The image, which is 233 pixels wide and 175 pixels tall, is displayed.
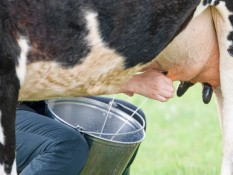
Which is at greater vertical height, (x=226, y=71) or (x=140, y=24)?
(x=140, y=24)

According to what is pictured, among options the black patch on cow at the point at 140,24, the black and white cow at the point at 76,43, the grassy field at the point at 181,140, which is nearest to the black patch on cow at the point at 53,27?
the black and white cow at the point at 76,43

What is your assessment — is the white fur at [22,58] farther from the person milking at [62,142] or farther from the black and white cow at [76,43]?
the person milking at [62,142]

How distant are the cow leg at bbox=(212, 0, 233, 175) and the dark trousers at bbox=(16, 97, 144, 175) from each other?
784 mm

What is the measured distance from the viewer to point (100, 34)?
408 centimetres

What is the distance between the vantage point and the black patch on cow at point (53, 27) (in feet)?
12.7

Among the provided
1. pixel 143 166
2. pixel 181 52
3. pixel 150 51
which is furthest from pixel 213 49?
pixel 143 166

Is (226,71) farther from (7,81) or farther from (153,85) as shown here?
(7,81)

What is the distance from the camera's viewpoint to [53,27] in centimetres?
394

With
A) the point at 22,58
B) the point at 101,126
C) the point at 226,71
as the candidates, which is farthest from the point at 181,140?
the point at 22,58

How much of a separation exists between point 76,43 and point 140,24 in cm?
34

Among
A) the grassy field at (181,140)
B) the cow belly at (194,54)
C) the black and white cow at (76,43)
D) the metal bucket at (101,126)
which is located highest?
the black and white cow at (76,43)

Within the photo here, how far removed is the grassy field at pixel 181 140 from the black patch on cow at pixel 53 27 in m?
2.85

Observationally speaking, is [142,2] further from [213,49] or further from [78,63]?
[213,49]

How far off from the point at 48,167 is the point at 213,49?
104cm
